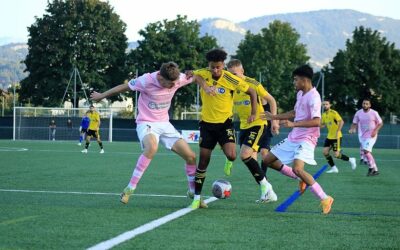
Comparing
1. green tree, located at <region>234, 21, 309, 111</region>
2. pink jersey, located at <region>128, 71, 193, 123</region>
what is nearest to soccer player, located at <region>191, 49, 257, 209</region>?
pink jersey, located at <region>128, 71, 193, 123</region>


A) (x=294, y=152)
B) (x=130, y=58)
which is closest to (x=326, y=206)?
(x=294, y=152)

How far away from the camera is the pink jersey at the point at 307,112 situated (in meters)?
9.37

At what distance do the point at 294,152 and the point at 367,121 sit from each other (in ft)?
35.2

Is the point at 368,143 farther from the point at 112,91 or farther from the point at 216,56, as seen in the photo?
the point at 112,91

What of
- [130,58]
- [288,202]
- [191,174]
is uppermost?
[130,58]

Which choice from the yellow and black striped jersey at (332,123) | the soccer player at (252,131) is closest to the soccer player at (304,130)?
the soccer player at (252,131)

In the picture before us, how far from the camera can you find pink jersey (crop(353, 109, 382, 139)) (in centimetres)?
1969

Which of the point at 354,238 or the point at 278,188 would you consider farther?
the point at 278,188

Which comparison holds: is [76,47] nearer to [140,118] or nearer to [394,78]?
[394,78]

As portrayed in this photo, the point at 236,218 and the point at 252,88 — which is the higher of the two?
the point at 252,88

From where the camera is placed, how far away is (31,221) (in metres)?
7.69

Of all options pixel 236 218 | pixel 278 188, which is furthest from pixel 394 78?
pixel 236 218

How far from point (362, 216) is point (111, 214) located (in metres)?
3.12

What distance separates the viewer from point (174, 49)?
76062 mm
